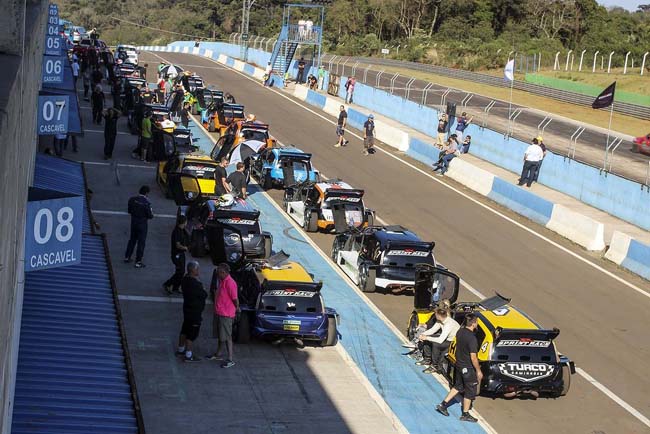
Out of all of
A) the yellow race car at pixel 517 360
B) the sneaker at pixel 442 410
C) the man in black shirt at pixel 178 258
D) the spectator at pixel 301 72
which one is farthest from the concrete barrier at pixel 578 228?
the spectator at pixel 301 72

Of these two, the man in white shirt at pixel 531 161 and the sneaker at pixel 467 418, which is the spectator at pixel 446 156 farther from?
the sneaker at pixel 467 418

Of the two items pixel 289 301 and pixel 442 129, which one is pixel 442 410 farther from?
pixel 442 129

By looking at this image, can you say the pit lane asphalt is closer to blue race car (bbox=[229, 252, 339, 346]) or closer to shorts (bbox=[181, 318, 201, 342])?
blue race car (bbox=[229, 252, 339, 346])

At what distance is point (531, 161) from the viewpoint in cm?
3416

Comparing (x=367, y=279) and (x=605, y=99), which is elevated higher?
(x=605, y=99)

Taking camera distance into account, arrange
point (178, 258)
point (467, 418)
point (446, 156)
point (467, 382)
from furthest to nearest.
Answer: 1. point (446, 156)
2. point (178, 258)
3. point (467, 418)
4. point (467, 382)

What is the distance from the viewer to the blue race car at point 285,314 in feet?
55.0

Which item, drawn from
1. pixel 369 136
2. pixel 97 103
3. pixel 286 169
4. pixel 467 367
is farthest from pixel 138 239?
pixel 97 103

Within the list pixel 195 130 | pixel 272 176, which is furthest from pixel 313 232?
pixel 195 130

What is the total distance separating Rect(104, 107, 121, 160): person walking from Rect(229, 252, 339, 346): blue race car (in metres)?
15.9

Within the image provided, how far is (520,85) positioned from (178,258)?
55522 mm

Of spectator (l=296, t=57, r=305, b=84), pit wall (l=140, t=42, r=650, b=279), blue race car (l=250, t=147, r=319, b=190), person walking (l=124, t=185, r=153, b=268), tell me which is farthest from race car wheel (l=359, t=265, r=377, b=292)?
spectator (l=296, t=57, r=305, b=84)

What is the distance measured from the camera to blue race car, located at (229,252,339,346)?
55.0 feet

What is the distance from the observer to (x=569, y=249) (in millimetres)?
27281
